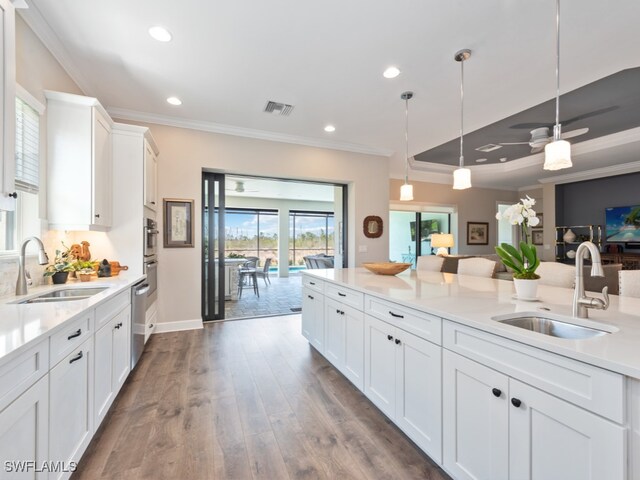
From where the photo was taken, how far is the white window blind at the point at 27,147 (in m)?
2.10

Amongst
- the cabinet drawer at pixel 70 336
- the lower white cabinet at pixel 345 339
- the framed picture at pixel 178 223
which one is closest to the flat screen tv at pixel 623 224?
the lower white cabinet at pixel 345 339

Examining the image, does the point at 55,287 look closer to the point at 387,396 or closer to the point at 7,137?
the point at 7,137

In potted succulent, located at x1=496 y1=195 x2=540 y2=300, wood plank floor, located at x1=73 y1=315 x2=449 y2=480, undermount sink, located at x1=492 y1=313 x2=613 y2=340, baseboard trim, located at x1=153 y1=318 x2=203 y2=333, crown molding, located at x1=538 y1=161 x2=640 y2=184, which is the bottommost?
wood plank floor, located at x1=73 y1=315 x2=449 y2=480

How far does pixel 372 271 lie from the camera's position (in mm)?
3225

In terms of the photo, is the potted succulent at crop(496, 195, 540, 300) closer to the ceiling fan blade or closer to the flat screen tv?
the ceiling fan blade

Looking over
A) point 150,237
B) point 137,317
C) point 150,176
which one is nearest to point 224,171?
point 150,176

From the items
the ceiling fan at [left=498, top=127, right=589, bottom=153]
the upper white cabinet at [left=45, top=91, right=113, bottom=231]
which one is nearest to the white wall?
the upper white cabinet at [left=45, top=91, right=113, bottom=231]

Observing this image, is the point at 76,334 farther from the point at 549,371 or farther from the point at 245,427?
the point at 549,371

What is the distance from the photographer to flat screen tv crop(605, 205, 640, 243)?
6.02m

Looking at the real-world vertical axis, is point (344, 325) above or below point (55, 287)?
below

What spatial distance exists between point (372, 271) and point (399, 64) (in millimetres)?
2066

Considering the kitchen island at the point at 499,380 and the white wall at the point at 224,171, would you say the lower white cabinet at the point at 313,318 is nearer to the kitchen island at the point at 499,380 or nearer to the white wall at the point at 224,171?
the kitchen island at the point at 499,380

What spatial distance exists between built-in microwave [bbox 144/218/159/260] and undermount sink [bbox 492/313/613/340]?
3381mm

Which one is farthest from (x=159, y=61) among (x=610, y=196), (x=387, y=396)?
(x=610, y=196)
